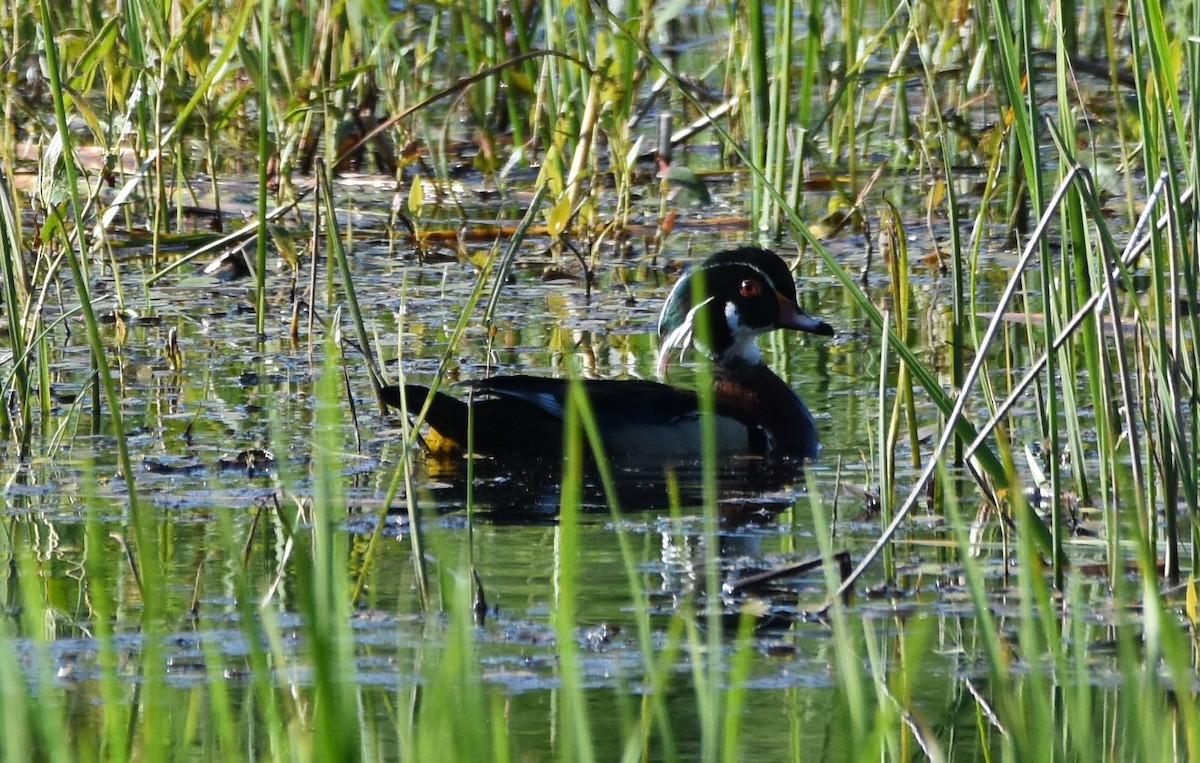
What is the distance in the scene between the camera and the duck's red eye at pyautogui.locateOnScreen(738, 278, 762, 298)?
7.03 metres

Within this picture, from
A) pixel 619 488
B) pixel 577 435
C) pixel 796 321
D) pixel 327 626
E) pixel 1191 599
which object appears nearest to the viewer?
pixel 327 626

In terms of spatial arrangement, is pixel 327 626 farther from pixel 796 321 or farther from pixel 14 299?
pixel 796 321

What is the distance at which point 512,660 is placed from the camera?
3928mm

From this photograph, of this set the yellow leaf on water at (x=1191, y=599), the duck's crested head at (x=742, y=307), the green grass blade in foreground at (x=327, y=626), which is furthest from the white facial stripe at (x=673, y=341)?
the green grass blade in foreground at (x=327, y=626)

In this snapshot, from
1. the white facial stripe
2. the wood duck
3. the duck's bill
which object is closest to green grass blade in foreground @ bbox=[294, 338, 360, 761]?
the wood duck

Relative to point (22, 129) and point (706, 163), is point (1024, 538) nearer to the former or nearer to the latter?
point (706, 163)

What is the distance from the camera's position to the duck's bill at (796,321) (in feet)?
22.9

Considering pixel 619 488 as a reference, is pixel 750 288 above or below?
above

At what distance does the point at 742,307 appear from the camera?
23.1ft

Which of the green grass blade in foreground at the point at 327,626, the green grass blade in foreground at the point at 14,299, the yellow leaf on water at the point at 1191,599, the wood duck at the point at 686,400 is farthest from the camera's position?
the wood duck at the point at 686,400

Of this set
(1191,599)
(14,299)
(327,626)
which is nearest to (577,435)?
(327,626)

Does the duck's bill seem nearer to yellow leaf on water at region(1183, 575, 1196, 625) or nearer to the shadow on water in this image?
the shadow on water

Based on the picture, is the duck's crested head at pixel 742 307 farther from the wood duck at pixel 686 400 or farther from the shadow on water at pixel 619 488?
the shadow on water at pixel 619 488

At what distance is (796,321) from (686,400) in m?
0.92
